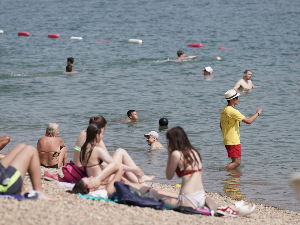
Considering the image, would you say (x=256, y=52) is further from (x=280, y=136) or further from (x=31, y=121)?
(x=31, y=121)

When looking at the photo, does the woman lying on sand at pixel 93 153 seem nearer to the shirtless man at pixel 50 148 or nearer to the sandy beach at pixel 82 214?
the sandy beach at pixel 82 214

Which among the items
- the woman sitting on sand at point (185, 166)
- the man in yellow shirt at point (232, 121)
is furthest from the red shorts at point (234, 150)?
the woman sitting on sand at point (185, 166)

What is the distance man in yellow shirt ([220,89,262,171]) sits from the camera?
27.2ft

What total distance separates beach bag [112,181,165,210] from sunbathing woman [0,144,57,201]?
951mm

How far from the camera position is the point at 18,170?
502 centimetres

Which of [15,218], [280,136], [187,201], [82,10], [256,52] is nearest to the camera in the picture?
[15,218]

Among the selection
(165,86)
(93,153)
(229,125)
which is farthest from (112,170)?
(165,86)

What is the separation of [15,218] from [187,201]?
7.45ft

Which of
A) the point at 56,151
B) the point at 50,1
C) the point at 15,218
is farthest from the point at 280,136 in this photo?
the point at 50,1

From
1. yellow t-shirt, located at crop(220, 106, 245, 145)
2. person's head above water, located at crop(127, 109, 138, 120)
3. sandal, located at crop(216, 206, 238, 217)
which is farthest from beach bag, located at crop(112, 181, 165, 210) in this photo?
person's head above water, located at crop(127, 109, 138, 120)

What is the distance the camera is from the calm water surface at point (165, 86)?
10.3m

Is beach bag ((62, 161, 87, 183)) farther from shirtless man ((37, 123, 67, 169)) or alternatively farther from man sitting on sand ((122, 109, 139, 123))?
man sitting on sand ((122, 109, 139, 123))

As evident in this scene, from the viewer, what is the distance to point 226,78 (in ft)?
66.6

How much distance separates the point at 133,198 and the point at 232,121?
3.60m
